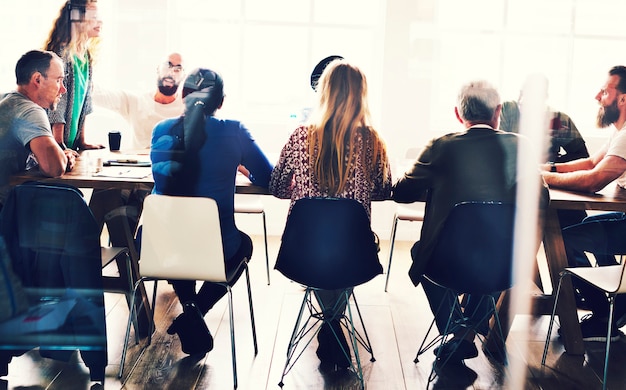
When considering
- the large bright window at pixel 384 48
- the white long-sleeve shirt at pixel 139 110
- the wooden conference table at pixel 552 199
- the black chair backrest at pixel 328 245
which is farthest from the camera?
the large bright window at pixel 384 48

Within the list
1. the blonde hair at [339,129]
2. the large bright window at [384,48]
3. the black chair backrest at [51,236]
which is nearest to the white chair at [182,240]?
the black chair backrest at [51,236]

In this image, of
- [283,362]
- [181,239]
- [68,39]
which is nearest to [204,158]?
[181,239]

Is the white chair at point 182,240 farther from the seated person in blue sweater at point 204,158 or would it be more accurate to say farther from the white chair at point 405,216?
the white chair at point 405,216

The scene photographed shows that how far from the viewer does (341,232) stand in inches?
97.4

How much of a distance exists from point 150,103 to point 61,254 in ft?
5.78

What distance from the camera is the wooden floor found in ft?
8.75

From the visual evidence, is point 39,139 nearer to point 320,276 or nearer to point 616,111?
point 320,276

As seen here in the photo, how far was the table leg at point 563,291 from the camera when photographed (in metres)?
3.04

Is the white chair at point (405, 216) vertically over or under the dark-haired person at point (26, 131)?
under

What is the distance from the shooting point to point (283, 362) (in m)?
2.87

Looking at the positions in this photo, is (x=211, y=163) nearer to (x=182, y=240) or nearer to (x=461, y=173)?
(x=182, y=240)

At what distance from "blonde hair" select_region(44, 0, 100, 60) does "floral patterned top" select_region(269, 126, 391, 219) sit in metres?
1.40

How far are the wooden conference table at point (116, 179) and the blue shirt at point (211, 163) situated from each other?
87 millimetres

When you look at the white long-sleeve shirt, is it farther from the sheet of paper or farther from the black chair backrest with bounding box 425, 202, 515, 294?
the black chair backrest with bounding box 425, 202, 515, 294
